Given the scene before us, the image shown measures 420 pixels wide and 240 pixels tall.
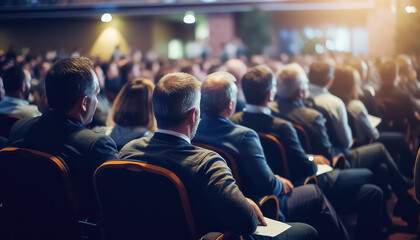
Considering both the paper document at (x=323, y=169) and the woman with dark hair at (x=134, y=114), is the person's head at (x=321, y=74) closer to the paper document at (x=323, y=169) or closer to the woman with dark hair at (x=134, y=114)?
the paper document at (x=323, y=169)

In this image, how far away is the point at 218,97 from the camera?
2.35 meters

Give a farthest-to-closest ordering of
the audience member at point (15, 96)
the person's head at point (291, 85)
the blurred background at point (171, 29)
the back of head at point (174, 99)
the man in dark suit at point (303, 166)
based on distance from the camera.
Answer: the blurred background at point (171, 29) → the audience member at point (15, 96) → the person's head at point (291, 85) → the man in dark suit at point (303, 166) → the back of head at point (174, 99)

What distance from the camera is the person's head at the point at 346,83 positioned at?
3912mm

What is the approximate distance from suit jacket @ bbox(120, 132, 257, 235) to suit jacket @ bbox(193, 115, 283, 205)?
1.85 feet

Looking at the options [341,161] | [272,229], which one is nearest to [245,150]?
[272,229]

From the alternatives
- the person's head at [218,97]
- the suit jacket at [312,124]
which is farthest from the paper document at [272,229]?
the suit jacket at [312,124]

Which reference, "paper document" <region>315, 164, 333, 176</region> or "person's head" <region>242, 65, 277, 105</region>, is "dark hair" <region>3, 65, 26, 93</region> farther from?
"paper document" <region>315, 164, 333, 176</region>

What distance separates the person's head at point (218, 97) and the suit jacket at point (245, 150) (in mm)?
59

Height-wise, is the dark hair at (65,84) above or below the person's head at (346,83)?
above

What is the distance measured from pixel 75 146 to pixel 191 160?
1.90ft

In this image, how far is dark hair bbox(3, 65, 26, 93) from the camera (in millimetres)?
3551

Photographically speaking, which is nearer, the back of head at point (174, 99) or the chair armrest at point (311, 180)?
the back of head at point (174, 99)

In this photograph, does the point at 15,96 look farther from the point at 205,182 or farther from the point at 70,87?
the point at 205,182

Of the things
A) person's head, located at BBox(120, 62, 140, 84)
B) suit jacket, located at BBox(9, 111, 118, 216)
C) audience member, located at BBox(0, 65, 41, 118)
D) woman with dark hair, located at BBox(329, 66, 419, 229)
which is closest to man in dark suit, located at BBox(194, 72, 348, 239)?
suit jacket, located at BBox(9, 111, 118, 216)
